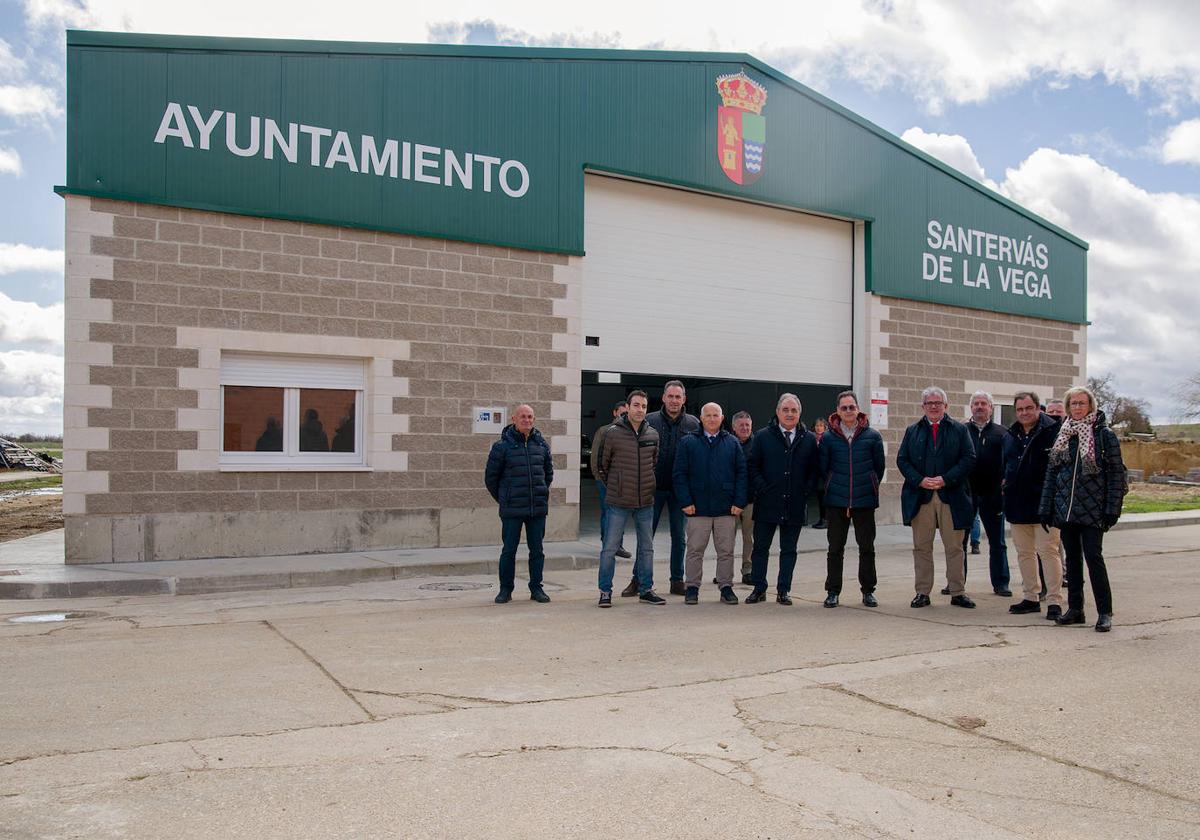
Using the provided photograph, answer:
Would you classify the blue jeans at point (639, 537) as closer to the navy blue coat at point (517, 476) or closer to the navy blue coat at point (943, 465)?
the navy blue coat at point (517, 476)

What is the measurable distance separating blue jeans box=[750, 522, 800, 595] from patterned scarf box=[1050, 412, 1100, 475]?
226 cm

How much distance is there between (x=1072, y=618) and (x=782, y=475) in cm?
260

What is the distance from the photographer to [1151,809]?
4133 mm

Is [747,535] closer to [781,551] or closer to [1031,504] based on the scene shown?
[781,551]

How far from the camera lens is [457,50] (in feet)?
45.2

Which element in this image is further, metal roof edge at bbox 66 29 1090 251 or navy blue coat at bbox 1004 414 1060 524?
metal roof edge at bbox 66 29 1090 251

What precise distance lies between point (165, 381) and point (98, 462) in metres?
1.16

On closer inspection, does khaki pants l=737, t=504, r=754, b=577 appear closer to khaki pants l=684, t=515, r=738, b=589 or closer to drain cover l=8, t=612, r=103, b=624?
khaki pants l=684, t=515, r=738, b=589

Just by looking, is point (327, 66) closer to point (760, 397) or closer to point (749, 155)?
point (749, 155)

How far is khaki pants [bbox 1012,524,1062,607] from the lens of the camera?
27.7ft

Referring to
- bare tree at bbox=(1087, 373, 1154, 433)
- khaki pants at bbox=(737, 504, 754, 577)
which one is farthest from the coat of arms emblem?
bare tree at bbox=(1087, 373, 1154, 433)

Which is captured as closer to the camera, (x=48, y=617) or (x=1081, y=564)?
(x=1081, y=564)

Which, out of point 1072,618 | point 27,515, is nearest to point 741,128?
point 1072,618

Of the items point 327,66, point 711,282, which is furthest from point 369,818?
point 711,282
